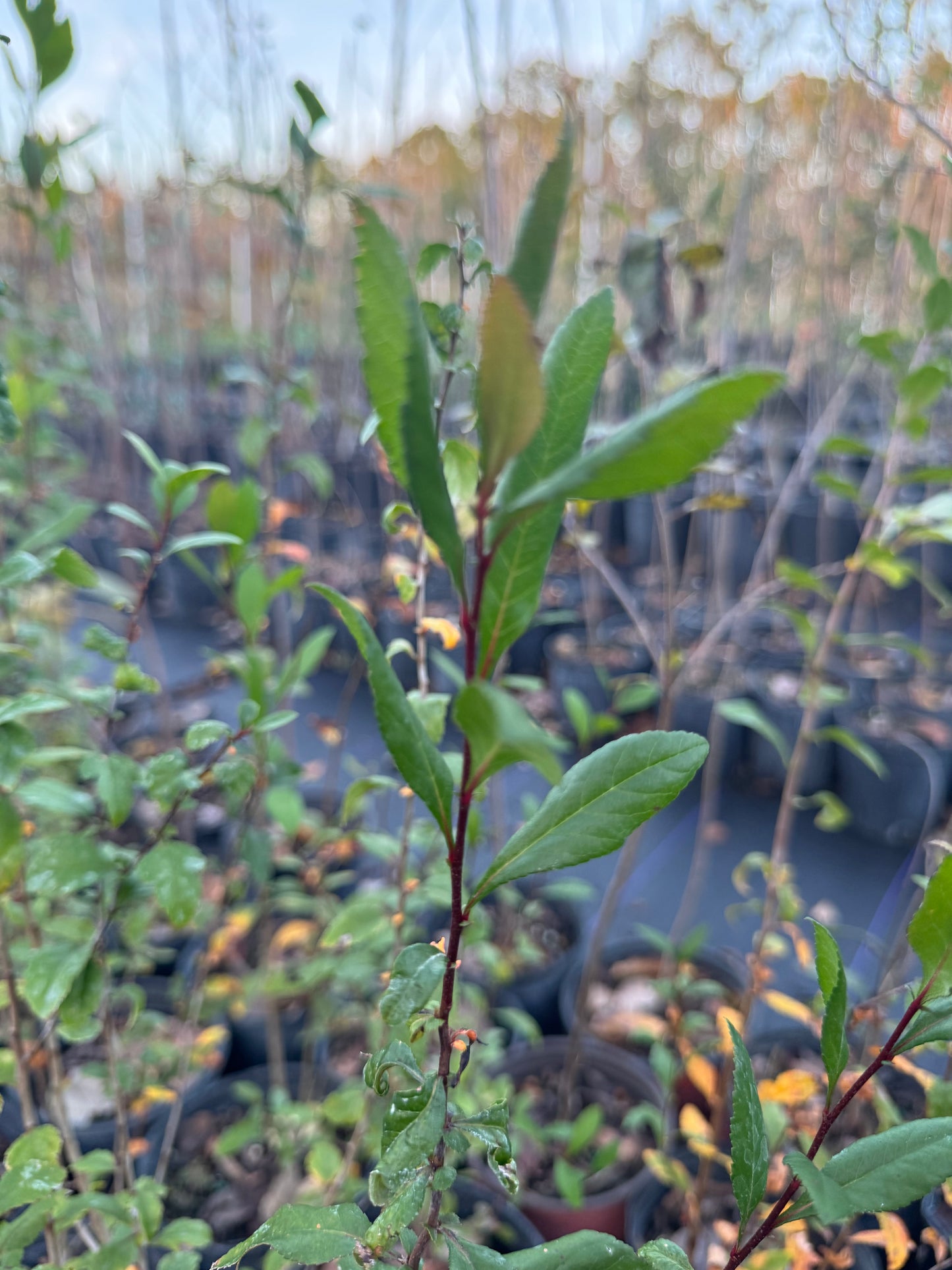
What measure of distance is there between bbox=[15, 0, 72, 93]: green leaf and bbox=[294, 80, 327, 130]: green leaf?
235 millimetres

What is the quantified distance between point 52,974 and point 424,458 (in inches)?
25.7

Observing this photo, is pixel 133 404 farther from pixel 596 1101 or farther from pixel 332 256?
pixel 596 1101

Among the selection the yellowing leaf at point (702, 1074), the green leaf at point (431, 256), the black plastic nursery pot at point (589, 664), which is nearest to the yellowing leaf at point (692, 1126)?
the yellowing leaf at point (702, 1074)

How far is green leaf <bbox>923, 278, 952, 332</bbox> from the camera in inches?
42.0

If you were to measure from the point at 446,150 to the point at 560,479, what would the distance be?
22.0ft

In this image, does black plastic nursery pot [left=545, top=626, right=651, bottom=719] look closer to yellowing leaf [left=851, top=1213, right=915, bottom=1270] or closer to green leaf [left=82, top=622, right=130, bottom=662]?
yellowing leaf [left=851, top=1213, right=915, bottom=1270]

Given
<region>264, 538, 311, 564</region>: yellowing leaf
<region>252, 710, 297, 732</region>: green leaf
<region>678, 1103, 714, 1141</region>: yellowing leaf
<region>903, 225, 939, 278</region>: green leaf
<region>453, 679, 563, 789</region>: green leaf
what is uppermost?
<region>903, 225, 939, 278</region>: green leaf

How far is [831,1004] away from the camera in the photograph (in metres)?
0.47

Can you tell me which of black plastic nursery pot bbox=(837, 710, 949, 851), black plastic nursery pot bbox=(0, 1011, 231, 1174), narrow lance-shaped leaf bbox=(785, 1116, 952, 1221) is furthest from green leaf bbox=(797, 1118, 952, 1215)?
black plastic nursery pot bbox=(837, 710, 949, 851)

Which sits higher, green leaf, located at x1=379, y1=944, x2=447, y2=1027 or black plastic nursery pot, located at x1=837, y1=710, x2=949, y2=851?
green leaf, located at x1=379, y1=944, x2=447, y2=1027

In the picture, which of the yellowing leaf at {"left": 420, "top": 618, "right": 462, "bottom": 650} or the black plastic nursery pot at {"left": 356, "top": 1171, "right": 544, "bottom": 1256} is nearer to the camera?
the yellowing leaf at {"left": 420, "top": 618, "right": 462, "bottom": 650}

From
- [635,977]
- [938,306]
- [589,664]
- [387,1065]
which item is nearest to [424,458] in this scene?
[387,1065]

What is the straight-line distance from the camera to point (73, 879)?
2.48 feet

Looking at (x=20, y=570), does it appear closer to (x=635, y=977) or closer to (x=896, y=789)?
(x=635, y=977)
